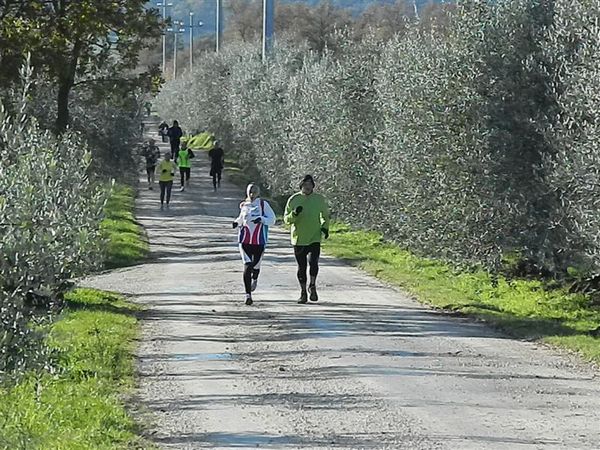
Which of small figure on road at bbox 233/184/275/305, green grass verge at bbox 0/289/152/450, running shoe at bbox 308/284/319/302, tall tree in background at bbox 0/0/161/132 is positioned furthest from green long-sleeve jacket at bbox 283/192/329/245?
tall tree in background at bbox 0/0/161/132

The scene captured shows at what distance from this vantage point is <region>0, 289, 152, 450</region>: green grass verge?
28.6 ft

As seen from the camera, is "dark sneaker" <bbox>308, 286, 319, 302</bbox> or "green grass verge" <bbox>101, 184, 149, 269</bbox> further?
"green grass verge" <bbox>101, 184, 149, 269</bbox>

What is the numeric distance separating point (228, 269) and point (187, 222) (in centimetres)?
1209

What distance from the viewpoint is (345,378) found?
11742mm

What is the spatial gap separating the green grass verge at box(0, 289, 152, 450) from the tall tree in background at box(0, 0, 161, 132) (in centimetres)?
505

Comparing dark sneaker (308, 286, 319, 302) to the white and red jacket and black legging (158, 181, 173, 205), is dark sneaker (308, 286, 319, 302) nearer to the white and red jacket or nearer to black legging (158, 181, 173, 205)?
the white and red jacket

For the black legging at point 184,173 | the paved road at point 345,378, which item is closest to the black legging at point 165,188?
the black legging at point 184,173

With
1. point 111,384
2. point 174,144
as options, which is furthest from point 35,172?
point 174,144

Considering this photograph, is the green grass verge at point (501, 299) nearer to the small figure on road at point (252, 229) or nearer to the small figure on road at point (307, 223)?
the small figure on road at point (307, 223)

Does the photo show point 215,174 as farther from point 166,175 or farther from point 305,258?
point 305,258

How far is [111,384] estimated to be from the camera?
1148cm

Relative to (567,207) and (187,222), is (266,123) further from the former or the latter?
(567,207)

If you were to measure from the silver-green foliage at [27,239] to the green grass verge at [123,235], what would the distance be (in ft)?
38.5

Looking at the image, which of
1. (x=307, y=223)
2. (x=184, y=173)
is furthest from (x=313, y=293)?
(x=184, y=173)
